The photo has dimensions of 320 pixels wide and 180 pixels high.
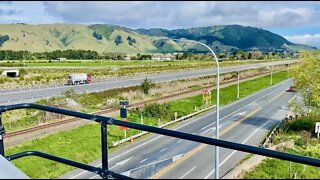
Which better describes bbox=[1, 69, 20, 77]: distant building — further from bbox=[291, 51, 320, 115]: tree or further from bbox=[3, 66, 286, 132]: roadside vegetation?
bbox=[291, 51, 320, 115]: tree

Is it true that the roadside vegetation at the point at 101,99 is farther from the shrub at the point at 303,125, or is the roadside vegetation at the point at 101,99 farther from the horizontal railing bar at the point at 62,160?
the horizontal railing bar at the point at 62,160

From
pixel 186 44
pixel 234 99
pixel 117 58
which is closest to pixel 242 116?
pixel 234 99

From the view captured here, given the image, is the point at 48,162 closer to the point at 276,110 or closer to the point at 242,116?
the point at 242,116

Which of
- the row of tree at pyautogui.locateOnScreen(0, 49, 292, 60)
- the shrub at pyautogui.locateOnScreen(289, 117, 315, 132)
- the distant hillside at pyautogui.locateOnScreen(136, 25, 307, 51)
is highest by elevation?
the distant hillside at pyautogui.locateOnScreen(136, 25, 307, 51)

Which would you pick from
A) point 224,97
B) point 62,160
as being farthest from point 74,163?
point 224,97

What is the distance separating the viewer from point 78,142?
829 cm

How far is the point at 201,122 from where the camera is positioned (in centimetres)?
2291

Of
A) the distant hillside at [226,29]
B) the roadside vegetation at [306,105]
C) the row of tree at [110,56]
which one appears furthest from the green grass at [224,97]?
the roadside vegetation at [306,105]

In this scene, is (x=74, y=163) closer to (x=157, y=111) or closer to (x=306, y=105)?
(x=157, y=111)

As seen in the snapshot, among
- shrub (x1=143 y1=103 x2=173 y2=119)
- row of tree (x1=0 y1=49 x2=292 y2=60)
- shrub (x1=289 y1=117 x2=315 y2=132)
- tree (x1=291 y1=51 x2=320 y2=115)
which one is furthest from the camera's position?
shrub (x1=143 y1=103 x2=173 y2=119)

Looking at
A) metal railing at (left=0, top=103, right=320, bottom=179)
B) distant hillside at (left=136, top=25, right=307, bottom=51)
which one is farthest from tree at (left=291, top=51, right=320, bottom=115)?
metal railing at (left=0, top=103, right=320, bottom=179)

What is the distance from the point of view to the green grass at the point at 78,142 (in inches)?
82.4

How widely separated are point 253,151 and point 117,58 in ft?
184

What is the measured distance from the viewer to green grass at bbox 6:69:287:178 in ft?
6.87
